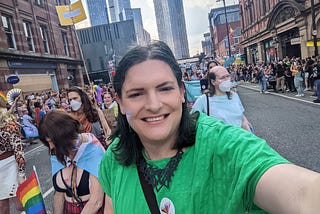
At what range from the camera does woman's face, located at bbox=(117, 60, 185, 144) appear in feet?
4.06

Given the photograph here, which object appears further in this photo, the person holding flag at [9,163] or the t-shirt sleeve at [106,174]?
the person holding flag at [9,163]

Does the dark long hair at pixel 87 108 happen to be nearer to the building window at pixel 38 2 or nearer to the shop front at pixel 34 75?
the shop front at pixel 34 75

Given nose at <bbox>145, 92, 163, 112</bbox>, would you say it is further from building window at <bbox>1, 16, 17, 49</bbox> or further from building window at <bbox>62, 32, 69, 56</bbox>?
building window at <bbox>62, 32, 69, 56</bbox>

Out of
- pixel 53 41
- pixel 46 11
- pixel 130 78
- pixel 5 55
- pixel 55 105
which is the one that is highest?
pixel 46 11

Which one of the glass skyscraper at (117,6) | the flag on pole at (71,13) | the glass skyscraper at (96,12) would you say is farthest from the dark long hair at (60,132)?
the glass skyscraper at (117,6)

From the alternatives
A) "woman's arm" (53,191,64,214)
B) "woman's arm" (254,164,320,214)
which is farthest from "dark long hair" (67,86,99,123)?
"woman's arm" (254,164,320,214)

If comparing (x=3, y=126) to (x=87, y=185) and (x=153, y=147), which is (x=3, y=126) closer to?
(x=87, y=185)

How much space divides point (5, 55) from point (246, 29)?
34318 millimetres

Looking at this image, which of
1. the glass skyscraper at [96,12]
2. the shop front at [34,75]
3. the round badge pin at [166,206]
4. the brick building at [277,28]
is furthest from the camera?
the glass skyscraper at [96,12]

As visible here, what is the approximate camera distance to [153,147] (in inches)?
51.8

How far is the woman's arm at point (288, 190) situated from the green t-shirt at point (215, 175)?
1.1 inches

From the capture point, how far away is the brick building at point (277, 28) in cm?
2091

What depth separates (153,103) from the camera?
123 centimetres

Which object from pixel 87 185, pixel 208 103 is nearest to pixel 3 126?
pixel 87 185
